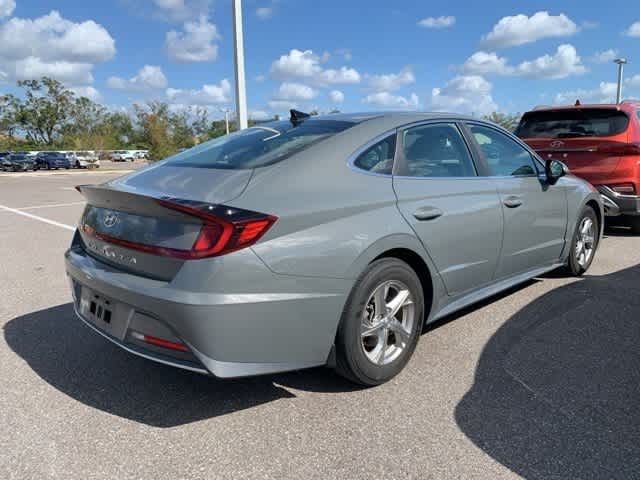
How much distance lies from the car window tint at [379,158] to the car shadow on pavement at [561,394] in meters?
1.35

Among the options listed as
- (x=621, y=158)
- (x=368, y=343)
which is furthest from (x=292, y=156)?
(x=621, y=158)

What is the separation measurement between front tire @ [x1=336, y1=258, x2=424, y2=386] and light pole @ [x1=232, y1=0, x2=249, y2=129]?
1195cm

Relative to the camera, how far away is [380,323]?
9.89ft

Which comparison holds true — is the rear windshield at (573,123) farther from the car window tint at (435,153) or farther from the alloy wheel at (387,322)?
the alloy wheel at (387,322)

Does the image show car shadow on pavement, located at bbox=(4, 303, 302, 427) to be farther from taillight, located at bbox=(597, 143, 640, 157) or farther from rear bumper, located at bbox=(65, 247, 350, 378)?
taillight, located at bbox=(597, 143, 640, 157)

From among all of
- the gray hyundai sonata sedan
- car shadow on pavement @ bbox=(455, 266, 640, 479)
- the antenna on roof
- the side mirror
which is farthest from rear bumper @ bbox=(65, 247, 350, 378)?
the side mirror

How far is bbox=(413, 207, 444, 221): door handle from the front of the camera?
3.13 metres

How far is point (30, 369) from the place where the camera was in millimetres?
3328

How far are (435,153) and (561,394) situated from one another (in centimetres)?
163

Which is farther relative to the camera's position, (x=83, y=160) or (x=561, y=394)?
(x=83, y=160)

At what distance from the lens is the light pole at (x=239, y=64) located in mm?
14078

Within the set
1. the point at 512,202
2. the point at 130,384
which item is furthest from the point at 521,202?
the point at 130,384

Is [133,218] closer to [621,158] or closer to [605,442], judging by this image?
[605,442]

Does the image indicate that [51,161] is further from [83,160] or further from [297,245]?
[297,245]
